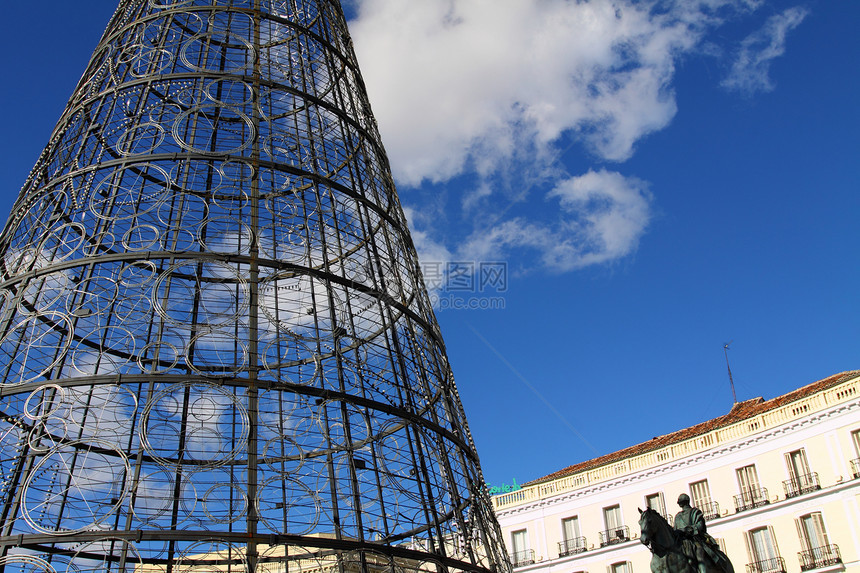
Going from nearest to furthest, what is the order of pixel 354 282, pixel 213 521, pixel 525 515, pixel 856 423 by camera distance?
1. pixel 213 521
2. pixel 354 282
3. pixel 856 423
4. pixel 525 515

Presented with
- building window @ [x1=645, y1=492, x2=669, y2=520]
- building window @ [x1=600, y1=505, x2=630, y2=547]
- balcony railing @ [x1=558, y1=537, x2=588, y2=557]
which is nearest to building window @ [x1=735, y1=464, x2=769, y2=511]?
building window @ [x1=645, y1=492, x2=669, y2=520]

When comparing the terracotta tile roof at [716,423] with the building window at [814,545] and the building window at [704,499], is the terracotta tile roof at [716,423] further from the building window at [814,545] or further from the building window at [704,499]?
the building window at [814,545]

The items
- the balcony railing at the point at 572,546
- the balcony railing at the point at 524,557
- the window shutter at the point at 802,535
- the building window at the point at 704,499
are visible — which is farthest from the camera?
the balcony railing at the point at 524,557

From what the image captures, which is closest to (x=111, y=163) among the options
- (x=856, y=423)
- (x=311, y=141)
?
(x=311, y=141)

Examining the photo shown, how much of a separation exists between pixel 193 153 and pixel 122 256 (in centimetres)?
289

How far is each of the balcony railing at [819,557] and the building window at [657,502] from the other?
6.48m

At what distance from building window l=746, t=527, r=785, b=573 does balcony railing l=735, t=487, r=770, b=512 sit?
105 cm

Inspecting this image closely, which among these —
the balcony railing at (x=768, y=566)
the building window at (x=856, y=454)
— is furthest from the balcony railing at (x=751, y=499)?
the building window at (x=856, y=454)

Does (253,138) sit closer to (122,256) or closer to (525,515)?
(122,256)

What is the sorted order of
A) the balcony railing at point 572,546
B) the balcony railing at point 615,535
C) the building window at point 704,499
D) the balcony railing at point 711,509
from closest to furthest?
the balcony railing at point 711,509, the building window at point 704,499, the balcony railing at point 615,535, the balcony railing at point 572,546

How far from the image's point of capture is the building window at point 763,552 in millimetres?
32188

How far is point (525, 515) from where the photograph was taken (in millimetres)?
40406

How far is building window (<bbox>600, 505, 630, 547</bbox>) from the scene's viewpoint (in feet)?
122

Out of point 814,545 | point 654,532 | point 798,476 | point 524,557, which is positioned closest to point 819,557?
point 814,545
